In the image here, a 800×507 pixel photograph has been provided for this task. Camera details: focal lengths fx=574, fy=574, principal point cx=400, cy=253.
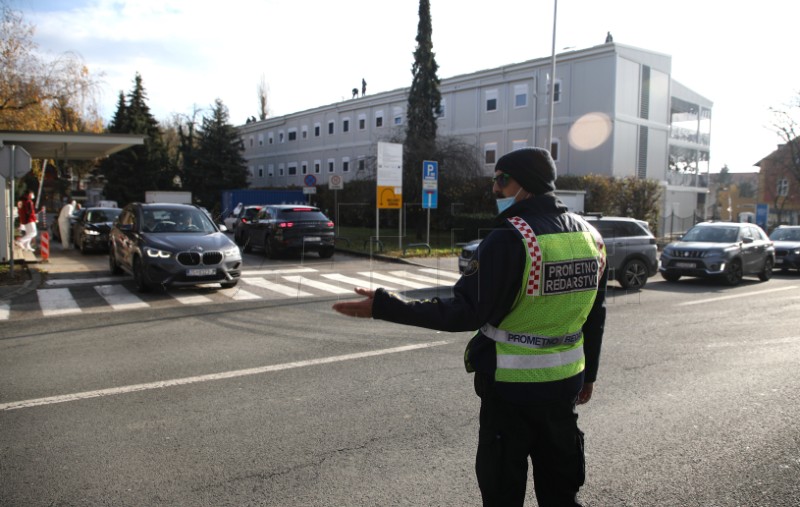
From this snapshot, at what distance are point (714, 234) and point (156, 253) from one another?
14.2 metres

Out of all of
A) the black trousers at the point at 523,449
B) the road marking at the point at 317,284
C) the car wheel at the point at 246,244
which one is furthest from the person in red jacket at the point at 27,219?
the black trousers at the point at 523,449

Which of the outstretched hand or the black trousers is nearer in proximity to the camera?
the black trousers

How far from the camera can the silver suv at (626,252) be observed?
524 inches

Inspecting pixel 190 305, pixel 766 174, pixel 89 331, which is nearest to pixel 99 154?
pixel 190 305

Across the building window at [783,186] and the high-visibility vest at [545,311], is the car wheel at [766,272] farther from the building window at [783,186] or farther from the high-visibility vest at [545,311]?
the building window at [783,186]

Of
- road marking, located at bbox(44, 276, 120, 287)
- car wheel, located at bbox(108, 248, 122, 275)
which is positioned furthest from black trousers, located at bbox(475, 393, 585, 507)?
car wheel, located at bbox(108, 248, 122, 275)

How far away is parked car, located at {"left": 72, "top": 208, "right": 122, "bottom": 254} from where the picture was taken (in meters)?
18.9

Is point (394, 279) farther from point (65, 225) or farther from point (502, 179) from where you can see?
point (65, 225)

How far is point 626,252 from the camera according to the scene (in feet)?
44.2

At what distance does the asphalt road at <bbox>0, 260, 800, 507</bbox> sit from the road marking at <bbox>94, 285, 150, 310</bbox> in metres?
1.74

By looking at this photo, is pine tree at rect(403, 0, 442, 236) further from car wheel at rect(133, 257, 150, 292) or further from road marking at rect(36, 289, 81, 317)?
road marking at rect(36, 289, 81, 317)

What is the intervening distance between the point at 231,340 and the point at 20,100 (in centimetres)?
2017

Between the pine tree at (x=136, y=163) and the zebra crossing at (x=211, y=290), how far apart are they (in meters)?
42.6

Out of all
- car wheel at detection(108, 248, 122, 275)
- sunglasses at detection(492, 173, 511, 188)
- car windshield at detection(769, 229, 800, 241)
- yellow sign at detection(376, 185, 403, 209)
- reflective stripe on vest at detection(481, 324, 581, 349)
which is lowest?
car wheel at detection(108, 248, 122, 275)
